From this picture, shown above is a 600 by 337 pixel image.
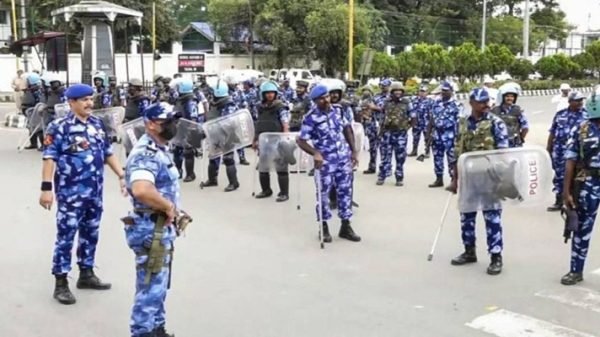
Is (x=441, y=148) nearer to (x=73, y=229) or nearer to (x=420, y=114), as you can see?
(x=420, y=114)

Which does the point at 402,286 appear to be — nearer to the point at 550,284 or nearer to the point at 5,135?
the point at 550,284

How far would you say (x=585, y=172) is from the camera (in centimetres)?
584

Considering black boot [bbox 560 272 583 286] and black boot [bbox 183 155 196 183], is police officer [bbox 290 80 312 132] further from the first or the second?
black boot [bbox 560 272 583 286]

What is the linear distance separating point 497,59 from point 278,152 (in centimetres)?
3609

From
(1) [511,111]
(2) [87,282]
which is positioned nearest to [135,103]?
(1) [511,111]

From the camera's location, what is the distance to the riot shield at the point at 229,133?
35.0ft

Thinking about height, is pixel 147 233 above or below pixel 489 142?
below

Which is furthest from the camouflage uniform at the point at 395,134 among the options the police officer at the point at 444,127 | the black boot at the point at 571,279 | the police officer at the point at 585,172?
the police officer at the point at 585,172

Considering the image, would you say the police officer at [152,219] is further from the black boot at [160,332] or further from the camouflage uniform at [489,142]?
the camouflage uniform at [489,142]

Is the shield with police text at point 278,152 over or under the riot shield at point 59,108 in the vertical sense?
under

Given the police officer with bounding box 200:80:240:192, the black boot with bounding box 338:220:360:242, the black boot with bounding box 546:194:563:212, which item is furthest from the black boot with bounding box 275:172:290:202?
the black boot with bounding box 546:194:563:212

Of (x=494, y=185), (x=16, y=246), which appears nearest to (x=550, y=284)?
(x=494, y=185)

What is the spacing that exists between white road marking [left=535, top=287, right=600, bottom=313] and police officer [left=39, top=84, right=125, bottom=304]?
3575 millimetres

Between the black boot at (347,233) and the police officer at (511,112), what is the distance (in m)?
2.60
